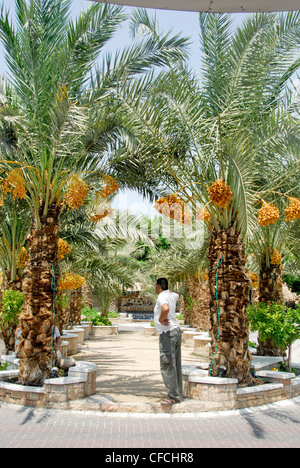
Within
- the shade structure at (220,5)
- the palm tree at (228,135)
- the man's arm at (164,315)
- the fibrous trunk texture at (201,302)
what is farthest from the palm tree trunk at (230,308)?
the fibrous trunk texture at (201,302)

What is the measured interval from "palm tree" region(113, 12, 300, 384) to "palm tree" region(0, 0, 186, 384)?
0.68 metres

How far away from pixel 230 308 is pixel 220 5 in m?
5.05

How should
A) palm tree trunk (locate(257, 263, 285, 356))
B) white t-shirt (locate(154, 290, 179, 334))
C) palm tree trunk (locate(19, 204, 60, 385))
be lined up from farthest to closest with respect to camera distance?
palm tree trunk (locate(257, 263, 285, 356)) → palm tree trunk (locate(19, 204, 60, 385)) → white t-shirt (locate(154, 290, 179, 334))

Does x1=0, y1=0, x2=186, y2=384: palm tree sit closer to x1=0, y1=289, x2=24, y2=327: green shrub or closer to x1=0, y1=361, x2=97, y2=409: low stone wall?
x1=0, y1=361, x2=97, y2=409: low stone wall

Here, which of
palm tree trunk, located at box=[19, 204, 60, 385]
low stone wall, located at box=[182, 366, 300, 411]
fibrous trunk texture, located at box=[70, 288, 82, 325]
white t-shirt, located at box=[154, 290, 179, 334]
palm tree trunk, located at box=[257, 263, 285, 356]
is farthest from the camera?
fibrous trunk texture, located at box=[70, 288, 82, 325]

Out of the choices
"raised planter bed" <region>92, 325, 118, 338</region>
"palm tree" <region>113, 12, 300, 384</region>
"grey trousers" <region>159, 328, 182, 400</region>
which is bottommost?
"raised planter bed" <region>92, 325, 118, 338</region>

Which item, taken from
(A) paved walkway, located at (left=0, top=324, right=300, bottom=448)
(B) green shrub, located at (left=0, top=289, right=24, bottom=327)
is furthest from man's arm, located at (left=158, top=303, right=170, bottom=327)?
(B) green shrub, located at (left=0, top=289, right=24, bottom=327)

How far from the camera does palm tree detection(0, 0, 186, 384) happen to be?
24.8ft

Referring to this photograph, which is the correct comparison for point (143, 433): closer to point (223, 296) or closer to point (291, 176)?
point (223, 296)

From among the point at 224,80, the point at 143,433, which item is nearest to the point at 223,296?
the point at 143,433

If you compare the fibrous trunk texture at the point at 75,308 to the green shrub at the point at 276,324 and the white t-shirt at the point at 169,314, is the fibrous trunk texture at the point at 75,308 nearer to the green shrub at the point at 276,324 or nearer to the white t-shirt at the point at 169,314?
the green shrub at the point at 276,324

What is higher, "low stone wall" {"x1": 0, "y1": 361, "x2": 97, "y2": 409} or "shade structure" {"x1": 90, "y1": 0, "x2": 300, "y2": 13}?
"shade structure" {"x1": 90, "y1": 0, "x2": 300, "y2": 13}

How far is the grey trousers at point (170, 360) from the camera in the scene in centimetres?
668

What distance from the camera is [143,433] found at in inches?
221
